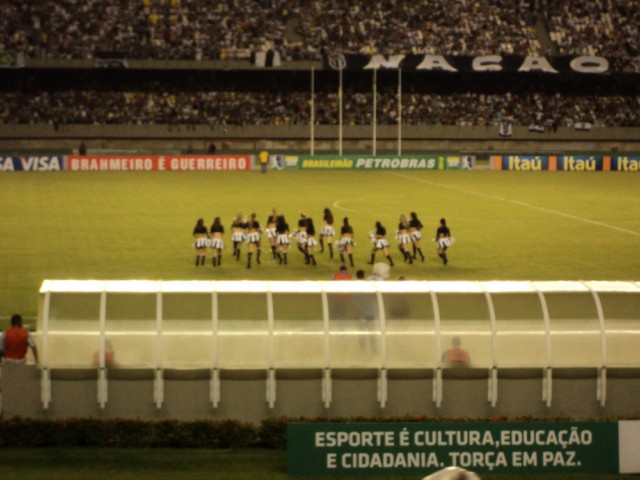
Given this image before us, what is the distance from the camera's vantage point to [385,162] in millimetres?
73062

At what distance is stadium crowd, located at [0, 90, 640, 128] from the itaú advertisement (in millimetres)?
9749

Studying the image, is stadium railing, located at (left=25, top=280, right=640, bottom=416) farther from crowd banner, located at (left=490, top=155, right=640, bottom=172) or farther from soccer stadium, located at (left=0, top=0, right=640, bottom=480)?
crowd banner, located at (left=490, top=155, right=640, bottom=172)

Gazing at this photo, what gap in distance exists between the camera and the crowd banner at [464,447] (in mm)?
13141

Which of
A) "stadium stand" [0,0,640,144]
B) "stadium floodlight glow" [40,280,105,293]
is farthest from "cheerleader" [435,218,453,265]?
"stadium stand" [0,0,640,144]

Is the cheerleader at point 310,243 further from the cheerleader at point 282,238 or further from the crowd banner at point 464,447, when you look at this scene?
the crowd banner at point 464,447

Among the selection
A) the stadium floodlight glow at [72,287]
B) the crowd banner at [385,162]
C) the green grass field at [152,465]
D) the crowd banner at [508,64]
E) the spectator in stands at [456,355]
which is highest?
the crowd banner at [508,64]

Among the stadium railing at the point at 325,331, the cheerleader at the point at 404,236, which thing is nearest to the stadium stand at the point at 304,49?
the cheerleader at the point at 404,236

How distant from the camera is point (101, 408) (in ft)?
57.1

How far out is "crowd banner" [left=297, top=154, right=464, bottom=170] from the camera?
7238 cm

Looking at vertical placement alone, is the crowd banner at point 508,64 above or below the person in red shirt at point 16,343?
above

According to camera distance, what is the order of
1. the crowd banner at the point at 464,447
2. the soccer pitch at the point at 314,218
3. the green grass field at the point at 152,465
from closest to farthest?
the crowd banner at the point at 464,447 → the green grass field at the point at 152,465 → the soccer pitch at the point at 314,218

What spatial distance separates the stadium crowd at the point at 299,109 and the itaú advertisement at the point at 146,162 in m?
9.75

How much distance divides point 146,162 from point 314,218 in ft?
93.8

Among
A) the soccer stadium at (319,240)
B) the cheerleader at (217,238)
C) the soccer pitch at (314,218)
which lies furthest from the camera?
the cheerleader at (217,238)
